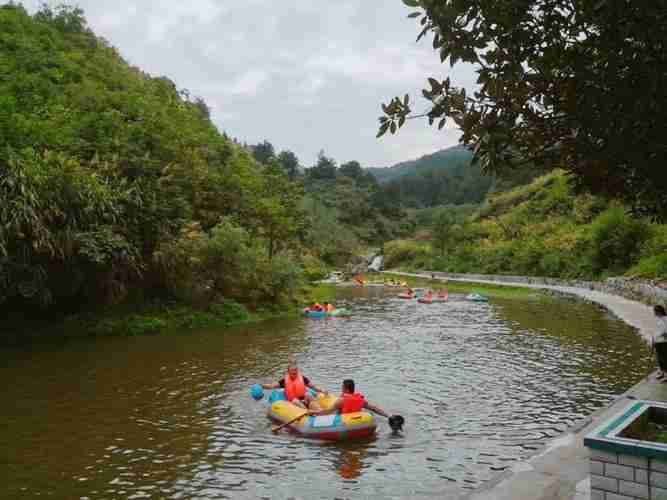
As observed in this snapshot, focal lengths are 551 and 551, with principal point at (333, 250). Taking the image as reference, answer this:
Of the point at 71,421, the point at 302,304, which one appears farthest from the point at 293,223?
the point at 71,421

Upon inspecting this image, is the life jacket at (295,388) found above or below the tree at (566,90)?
below

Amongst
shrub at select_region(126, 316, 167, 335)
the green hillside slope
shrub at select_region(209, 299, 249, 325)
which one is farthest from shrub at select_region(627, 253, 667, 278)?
shrub at select_region(126, 316, 167, 335)

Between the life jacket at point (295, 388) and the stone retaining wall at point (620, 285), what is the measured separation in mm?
15335

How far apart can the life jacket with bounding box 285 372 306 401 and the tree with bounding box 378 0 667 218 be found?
748 centimetres

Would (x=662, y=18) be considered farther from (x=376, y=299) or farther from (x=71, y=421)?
(x=376, y=299)

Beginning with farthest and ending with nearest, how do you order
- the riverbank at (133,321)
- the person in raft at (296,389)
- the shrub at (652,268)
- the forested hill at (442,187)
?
the forested hill at (442,187) < the shrub at (652,268) < the riverbank at (133,321) < the person in raft at (296,389)

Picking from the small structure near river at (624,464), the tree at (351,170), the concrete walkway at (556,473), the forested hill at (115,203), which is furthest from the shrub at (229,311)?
the tree at (351,170)

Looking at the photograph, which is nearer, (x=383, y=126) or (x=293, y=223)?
(x=383, y=126)

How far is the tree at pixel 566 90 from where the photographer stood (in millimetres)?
3656

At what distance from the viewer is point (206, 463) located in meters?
8.09

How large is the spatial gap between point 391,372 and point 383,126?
34.2 ft

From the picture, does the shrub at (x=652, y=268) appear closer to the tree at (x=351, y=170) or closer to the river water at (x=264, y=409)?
the river water at (x=264, y=409)

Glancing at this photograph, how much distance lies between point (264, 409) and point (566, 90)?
8721 mm

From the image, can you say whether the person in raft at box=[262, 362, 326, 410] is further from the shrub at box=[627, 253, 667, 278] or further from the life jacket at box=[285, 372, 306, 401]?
the shrub at box=[627, 253, 667, 278]
